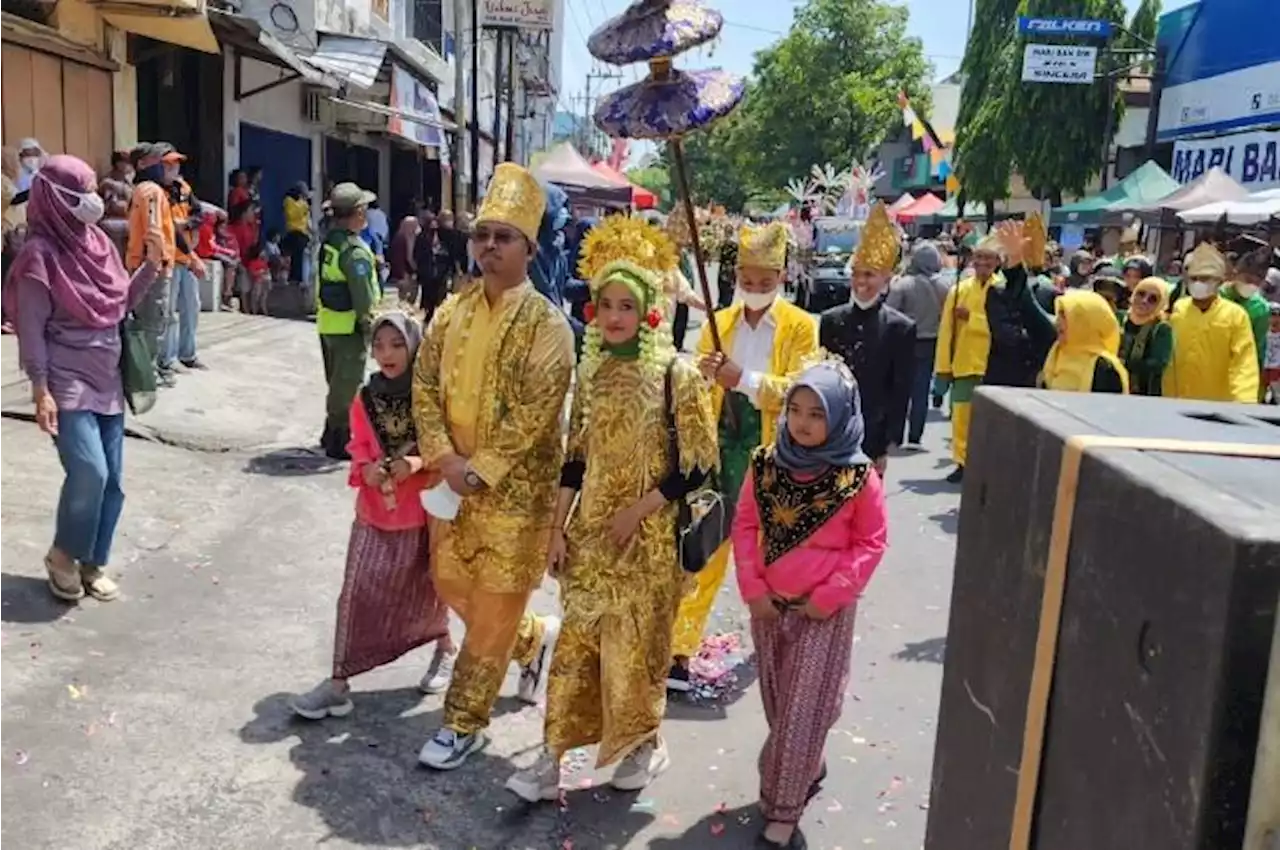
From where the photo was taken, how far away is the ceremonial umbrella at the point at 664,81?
3770mm

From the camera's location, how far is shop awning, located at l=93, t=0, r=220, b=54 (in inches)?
387

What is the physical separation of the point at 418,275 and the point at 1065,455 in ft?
49.3

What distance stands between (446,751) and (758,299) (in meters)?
2.01

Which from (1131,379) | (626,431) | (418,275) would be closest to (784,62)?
(418,275)

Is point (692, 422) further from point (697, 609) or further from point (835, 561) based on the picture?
point (697, 609)

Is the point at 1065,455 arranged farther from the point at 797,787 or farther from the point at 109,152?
the point at 109,152

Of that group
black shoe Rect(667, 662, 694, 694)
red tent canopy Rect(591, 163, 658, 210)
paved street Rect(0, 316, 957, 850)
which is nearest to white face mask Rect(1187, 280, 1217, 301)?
paved street Rect(0, 316, 957, 850)

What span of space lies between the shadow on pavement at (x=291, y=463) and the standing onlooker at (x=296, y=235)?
7862 mm

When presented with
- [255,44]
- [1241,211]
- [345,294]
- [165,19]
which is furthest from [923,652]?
[1241,211]

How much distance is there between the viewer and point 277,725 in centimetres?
394

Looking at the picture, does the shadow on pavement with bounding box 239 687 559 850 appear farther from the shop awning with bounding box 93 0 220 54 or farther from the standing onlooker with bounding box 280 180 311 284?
the standing onlooker with bounding box 280 180 311 284

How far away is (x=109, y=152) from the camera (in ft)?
37.3

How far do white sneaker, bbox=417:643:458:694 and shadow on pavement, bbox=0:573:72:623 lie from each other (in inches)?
58.6

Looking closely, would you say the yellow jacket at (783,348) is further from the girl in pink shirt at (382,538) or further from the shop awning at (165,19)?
the shop awning at (165,19)
